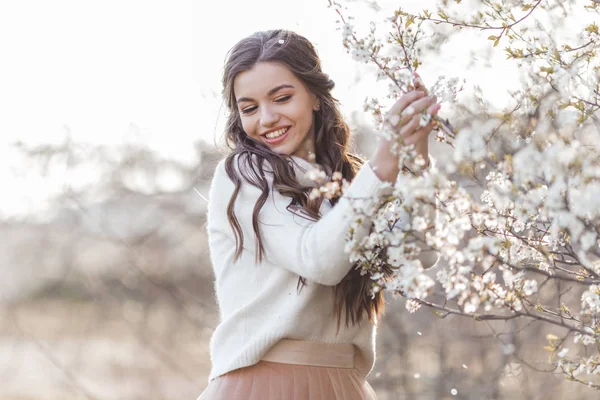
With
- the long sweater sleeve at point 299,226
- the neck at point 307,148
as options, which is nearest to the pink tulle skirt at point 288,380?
the long sweater sleeve at point 299,226

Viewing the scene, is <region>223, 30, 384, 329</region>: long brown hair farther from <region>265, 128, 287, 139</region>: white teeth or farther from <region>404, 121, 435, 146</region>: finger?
<region>404, 121, 435, 146</region>: finger

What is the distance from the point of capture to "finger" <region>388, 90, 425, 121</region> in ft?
4.78

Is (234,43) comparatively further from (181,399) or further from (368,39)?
(181,399)

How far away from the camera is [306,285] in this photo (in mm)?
1845

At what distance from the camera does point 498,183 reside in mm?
1512

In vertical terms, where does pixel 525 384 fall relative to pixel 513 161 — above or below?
below

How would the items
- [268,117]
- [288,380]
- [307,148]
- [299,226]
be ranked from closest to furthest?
[299,226], [288,380], [268,117], [307,148]

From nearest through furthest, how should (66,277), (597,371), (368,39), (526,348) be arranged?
(368,39)
(597,371)
(526,348)
(66,277)

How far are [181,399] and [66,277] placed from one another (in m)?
1.30

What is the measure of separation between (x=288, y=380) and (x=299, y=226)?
405mm

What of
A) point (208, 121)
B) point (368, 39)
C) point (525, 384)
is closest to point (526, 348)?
point (525, 384)

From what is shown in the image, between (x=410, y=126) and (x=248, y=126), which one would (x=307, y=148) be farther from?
(x=410, y=126)

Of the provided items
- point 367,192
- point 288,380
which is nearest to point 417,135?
point 367,192

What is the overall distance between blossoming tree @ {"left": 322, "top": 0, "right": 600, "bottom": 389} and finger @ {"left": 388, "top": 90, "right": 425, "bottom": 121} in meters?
0.03
